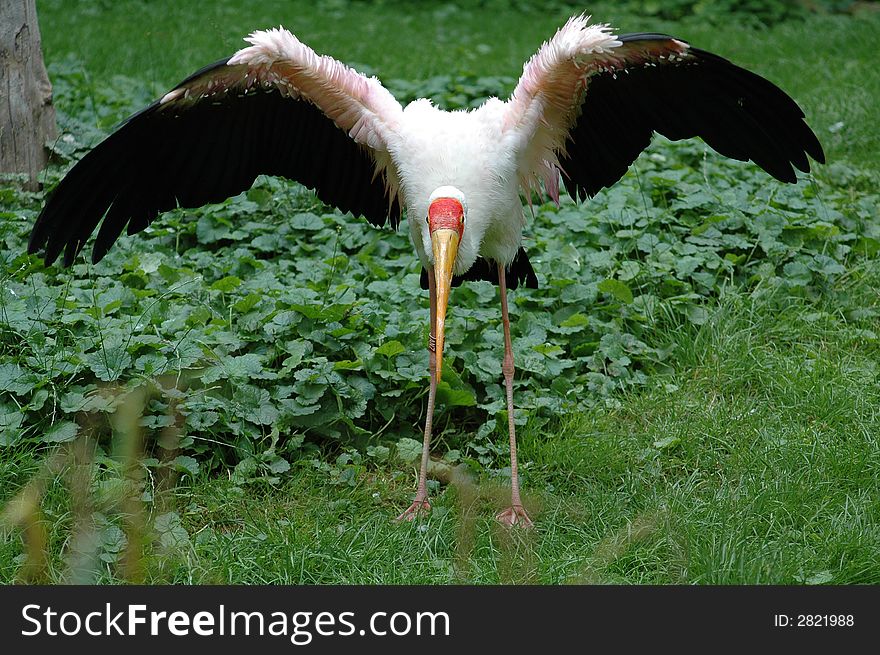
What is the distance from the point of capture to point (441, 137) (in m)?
3.41

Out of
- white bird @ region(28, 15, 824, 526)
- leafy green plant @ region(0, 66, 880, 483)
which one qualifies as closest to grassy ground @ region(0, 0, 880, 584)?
leafy green plant @ region(0, 66, 880, 483)

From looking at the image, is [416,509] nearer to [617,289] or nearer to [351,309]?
[351,309]

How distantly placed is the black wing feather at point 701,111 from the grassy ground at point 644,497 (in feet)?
3.48

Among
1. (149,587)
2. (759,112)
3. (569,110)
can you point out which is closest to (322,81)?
(569,110)

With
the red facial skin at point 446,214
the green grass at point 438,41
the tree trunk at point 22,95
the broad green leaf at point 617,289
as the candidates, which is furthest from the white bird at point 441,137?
Result: the green grass at point 438,41

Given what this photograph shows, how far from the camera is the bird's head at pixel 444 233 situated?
3.18m

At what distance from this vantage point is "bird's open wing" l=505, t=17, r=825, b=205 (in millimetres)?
3193

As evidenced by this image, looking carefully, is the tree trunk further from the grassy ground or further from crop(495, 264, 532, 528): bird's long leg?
crop(495, 264, 532, 528): bird's long leg

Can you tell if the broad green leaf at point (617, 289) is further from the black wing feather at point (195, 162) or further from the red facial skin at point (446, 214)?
the red facial skin at point (446, 214)

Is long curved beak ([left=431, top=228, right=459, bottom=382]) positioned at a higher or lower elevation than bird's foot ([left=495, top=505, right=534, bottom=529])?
higher

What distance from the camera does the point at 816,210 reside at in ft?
17.6

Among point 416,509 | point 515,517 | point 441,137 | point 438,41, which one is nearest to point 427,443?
point 416,509

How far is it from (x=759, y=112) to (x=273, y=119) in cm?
173

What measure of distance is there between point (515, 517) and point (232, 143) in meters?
1.71
